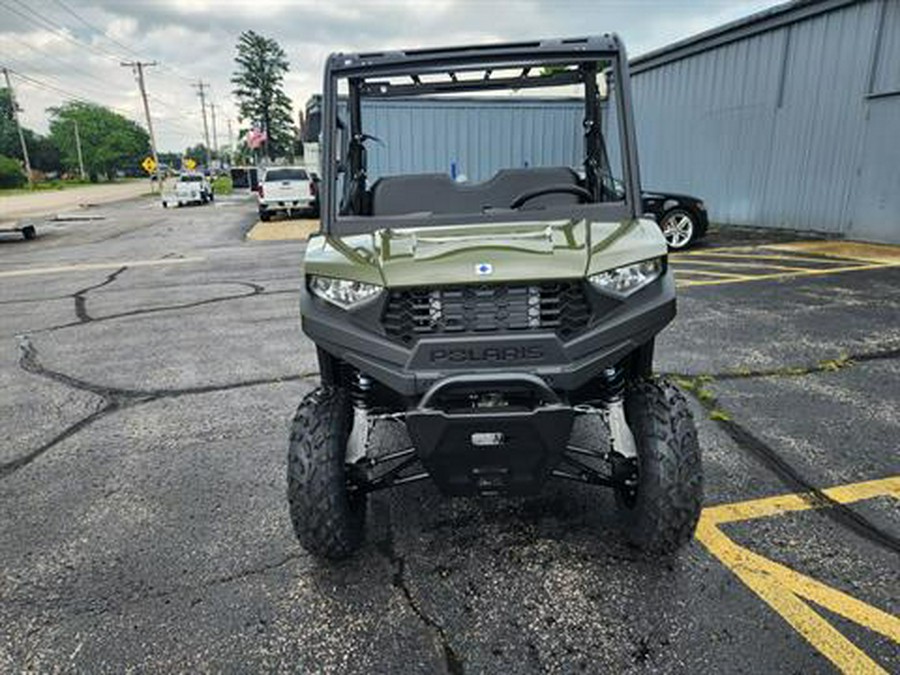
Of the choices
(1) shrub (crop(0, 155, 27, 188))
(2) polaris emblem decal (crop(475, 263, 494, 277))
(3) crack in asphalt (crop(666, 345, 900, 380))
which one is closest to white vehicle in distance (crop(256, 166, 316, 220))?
(3) crack in asphalt (crop(666, 345, 900, 380))

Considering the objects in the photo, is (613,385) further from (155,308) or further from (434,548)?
(155,308)

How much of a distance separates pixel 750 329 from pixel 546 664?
5.10 meters

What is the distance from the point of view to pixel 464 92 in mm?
3795

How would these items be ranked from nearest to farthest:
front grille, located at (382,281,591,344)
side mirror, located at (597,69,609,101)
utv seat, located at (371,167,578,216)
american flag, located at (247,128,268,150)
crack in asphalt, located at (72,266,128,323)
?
front grille, located at (382,281,591,344)
utv seat, located at (371,167,578,216)
side mirror, located at (597,69,609,101)
crack in asphalt, located at (72,266,128,323)
american flag, located at (247,128,268,150)

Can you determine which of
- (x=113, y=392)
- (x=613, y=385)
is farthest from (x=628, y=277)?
(x=113, y=392)

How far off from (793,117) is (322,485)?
13.6 m

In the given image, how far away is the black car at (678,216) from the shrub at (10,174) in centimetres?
8057

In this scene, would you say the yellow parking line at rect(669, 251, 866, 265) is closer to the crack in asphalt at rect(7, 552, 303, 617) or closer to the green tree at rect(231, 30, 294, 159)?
the crack in asphalt at rect(7, 552, 303, 617)

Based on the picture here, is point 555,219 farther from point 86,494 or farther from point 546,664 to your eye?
point 86,494

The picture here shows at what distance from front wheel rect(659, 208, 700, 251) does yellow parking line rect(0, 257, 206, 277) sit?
9.69 metres

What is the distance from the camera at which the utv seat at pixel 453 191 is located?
3355 millimetres

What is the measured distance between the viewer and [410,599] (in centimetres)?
252

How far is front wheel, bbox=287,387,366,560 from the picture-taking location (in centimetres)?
250

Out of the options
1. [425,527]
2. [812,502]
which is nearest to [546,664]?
[425,527]
